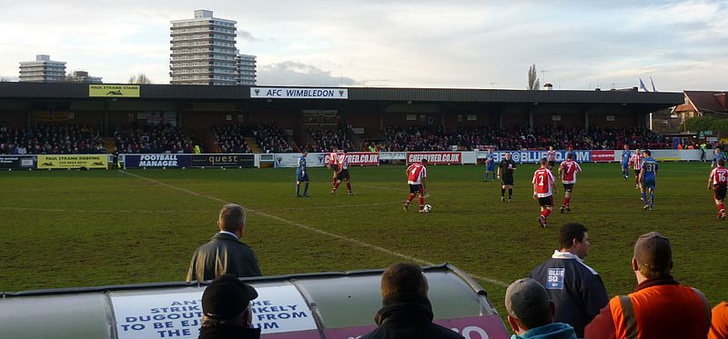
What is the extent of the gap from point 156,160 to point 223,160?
4543 millimetres

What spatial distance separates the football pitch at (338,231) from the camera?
488 inches

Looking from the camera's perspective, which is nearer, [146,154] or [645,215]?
[645,215]

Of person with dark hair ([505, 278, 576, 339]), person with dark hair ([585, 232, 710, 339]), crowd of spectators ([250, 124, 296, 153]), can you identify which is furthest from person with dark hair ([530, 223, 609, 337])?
crowd of spectators ([250, 124, 296, 153])

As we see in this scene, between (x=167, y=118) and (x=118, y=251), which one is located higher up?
(x=167, y=118)

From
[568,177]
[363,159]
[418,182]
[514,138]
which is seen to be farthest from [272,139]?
[568,177]

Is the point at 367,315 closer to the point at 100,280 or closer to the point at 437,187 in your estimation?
the point at 100,280

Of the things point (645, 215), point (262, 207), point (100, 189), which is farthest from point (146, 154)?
point (645, 215)

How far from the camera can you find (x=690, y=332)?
14.4 feet

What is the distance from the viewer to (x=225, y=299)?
367 centimetres

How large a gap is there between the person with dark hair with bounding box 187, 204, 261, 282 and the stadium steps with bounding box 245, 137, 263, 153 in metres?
51.8

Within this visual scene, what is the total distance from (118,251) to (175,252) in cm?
117

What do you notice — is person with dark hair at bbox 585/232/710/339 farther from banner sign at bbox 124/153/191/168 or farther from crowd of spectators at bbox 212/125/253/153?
crowd of spectators at bbox 212/125/253/153

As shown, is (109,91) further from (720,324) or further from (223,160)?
(720,324)

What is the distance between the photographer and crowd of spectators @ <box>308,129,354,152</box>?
60259 mm
